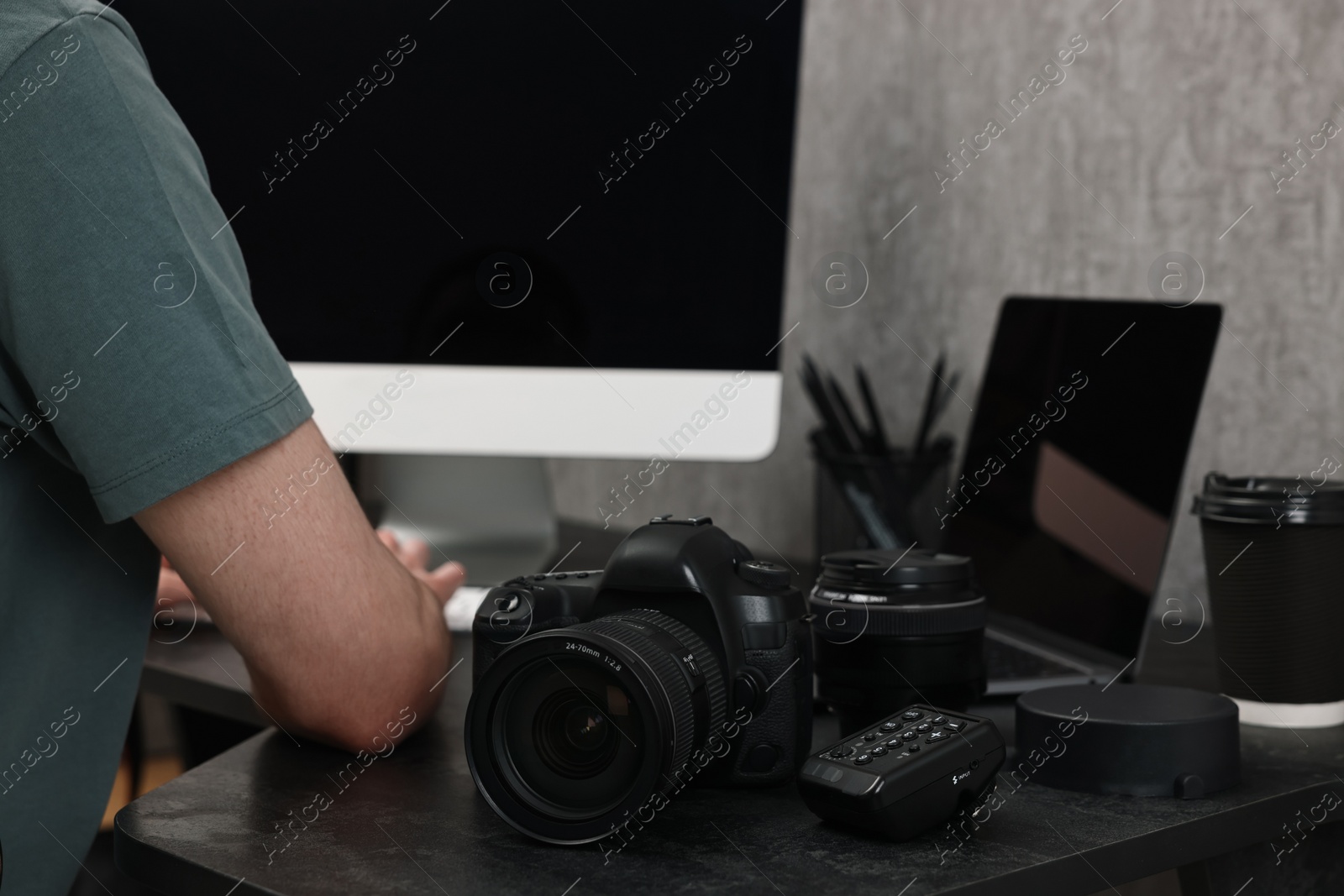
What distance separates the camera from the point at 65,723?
649 millimetres

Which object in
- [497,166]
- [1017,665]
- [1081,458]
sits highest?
[497,166]

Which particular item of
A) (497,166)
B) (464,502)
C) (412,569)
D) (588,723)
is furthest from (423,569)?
(588,723)

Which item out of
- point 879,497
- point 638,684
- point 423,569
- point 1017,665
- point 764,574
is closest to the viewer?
point 638,684

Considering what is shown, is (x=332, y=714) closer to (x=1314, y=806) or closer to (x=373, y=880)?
(x=373, y=880)

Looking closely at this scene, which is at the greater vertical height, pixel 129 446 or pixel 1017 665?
pixel 129 446

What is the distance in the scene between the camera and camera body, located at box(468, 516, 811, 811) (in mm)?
553

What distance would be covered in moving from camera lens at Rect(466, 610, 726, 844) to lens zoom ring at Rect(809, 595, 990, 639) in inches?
4.4

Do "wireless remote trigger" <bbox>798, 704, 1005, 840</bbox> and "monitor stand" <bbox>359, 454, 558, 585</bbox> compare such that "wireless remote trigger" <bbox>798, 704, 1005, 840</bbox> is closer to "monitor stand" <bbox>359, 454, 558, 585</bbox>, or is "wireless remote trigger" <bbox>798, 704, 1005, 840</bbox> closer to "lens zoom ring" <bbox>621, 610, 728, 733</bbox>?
"lens zoom ring" <bbox>621, 610, 728, 733</bbox>

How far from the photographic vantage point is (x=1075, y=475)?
0.89 metres

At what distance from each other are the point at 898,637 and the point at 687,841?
16 centimetres

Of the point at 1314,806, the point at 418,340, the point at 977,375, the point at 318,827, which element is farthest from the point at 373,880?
the point at 977,375

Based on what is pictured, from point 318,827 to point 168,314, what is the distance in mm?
240

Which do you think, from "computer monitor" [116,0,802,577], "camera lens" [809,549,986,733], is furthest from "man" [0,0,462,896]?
"computer monitor" [116,0,802,577]

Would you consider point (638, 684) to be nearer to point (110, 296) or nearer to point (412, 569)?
point (110, 296)
